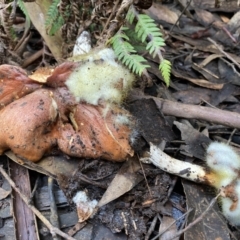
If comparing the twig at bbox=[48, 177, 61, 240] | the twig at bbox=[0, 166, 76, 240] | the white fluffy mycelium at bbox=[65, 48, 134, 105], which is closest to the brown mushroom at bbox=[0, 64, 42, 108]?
the white fluffy mycelium at bbox=[65, 48, 134, 105]

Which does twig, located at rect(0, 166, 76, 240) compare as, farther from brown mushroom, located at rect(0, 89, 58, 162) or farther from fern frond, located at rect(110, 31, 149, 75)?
fern frond, located at rect(110, 31, 149, 75)

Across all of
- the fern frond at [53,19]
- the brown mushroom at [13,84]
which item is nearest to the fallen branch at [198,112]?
the brown mushroom at [13,84]

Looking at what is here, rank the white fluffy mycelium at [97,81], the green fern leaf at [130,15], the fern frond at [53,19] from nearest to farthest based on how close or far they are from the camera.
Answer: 1. the white fluffy mycelium at [97,81]
2. the green fern leaf at [130,15]
3. the fern frond at [53,19]

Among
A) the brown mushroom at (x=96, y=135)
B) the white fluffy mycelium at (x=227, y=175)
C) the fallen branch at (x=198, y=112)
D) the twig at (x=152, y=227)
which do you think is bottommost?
the twig at (x=152, y=227)

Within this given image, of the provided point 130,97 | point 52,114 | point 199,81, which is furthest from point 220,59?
point 52,114

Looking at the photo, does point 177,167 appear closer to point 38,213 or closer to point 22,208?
point 38,213

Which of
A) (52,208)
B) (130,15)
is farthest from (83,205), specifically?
(130,15)

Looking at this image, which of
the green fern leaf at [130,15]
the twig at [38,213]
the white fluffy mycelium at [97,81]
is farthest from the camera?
the green fern leaf at [130,15]

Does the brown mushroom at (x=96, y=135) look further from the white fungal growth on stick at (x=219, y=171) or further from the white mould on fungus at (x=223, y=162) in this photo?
the white mould on fungus at (x=223, y=162)
